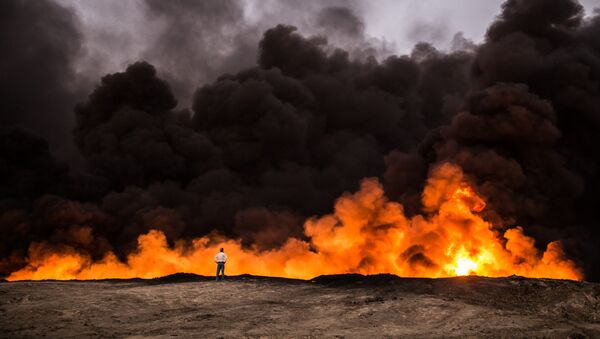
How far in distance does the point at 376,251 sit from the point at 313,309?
27.1m

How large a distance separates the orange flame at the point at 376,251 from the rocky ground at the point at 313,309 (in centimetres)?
1700

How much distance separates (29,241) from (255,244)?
24.8 m

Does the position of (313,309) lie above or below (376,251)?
below

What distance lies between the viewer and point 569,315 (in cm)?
1978

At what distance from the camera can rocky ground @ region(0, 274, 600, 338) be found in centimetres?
1755

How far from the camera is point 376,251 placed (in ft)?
156

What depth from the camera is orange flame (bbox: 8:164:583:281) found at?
134 ft

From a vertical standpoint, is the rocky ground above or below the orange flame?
below

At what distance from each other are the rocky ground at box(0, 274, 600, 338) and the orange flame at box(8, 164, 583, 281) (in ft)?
55.8

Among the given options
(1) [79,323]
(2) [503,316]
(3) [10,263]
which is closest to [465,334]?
(2) [503,316]

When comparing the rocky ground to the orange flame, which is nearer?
the rocky ground

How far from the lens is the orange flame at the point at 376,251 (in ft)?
134

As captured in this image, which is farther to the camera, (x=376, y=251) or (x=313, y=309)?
(x=376, y=251)

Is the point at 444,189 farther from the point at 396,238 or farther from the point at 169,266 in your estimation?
the point at 169,266
